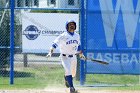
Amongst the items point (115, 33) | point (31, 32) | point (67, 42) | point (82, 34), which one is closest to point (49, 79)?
point (31, 32)

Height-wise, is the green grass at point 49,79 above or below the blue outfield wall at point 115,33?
below

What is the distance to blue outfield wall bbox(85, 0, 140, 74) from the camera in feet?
49.1

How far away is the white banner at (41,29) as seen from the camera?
49.2 ft

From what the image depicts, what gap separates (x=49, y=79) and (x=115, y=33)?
245 centimetres

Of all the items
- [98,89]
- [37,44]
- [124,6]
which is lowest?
[98,89]

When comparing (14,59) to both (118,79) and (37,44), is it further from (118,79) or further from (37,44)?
(118,79)

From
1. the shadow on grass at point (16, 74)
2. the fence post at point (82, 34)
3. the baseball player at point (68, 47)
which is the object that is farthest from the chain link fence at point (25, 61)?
the baseball player at point (68, 47)

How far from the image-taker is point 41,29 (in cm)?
1508

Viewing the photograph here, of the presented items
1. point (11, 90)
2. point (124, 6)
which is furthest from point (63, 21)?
point (11, 90)

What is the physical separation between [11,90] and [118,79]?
3.73 m

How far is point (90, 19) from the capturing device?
49.1 feet

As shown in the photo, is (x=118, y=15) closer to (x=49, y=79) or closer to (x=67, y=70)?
(x=49, y=79)

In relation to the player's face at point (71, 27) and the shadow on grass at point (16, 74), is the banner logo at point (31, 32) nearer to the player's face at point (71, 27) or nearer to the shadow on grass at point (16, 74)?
the shadow on grass at point (16, 74)

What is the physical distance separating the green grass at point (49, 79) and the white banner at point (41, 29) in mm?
943
